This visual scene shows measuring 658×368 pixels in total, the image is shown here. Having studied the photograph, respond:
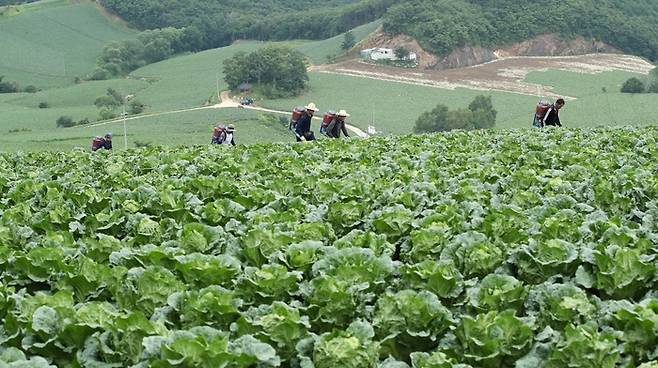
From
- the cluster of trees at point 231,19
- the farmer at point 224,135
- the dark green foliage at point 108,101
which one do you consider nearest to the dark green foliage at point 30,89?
the dark green foliage at point 108,101

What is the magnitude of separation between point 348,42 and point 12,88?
4095 centimetres

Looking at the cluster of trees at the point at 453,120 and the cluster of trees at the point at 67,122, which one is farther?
the cluster of trees at the point at 67,122

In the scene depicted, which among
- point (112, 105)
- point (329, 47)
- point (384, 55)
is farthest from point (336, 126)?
point (329, 47)

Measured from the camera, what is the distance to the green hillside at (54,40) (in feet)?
327

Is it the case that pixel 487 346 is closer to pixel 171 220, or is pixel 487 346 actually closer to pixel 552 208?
pixel 552 208

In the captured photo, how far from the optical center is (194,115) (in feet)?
Result: 219

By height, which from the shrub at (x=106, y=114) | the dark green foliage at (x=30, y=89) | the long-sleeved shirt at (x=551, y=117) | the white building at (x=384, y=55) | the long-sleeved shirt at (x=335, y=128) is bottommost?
the dark green foliage at (x=30, y=89)

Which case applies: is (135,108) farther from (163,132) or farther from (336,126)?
(336,126)

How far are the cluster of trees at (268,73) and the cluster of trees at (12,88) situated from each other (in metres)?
26.5

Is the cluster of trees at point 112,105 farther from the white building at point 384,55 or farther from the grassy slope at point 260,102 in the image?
the white building at point 384,55

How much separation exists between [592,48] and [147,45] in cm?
5927

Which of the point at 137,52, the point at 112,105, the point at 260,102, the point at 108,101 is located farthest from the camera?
the point at 137,52

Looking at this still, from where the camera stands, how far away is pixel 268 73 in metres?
80.2

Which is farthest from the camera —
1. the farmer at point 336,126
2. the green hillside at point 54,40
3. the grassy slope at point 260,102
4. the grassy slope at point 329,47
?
the green hillside at point 54,40
